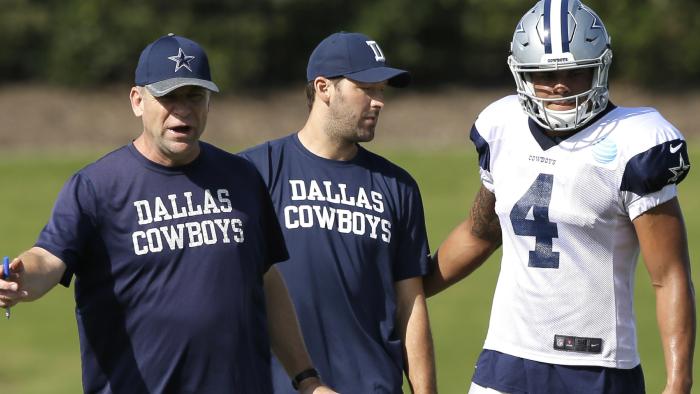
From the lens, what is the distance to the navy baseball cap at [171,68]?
4.74 metres

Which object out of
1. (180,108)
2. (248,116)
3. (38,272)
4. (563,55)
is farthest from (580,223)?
(248,116)

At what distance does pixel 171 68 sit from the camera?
4.77 meters

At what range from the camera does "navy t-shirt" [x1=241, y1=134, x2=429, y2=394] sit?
18.4 feet

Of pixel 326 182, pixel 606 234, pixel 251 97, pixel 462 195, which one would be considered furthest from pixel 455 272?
pixel 251 97

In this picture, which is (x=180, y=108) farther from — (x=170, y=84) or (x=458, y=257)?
(x=458, y=257)

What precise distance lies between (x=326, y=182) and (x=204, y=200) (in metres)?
1.01

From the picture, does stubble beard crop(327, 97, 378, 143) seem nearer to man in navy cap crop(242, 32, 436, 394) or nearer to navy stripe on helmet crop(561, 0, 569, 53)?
man in navy cap crop(242, 32, 436, 394)

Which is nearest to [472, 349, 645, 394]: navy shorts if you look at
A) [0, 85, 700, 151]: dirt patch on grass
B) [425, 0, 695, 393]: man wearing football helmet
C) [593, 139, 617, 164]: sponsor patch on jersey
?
[425, 0, 695, 393]: man wearing football helmet

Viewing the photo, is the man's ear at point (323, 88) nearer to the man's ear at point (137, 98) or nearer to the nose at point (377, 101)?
the nose at point (377, 101)

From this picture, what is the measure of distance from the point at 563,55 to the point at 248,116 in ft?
56.6

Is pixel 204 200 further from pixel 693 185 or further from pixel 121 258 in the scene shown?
pixel 693 185

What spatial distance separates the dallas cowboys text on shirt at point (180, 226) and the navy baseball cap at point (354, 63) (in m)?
1.18

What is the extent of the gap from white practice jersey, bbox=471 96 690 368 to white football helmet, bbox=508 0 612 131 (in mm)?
98

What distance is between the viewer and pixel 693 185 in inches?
771
